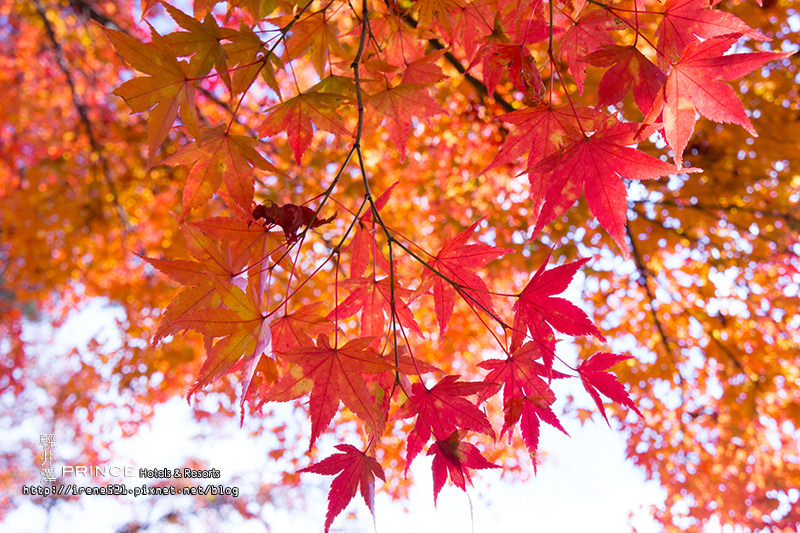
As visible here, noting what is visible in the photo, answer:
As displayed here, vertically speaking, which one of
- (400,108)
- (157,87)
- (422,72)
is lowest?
(157,87)

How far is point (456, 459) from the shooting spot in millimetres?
782

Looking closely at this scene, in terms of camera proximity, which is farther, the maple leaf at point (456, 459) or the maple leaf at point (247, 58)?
the maple leaf at point (247, 58)

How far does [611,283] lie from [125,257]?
469cm

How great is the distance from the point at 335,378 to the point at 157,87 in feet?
2.11

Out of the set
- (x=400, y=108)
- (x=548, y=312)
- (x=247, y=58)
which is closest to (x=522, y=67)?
(x=400, y=108)

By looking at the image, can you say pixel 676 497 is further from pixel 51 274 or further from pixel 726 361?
pixel 51 274

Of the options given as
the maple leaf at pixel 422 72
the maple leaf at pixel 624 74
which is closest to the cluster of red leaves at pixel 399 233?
the maple leaf at pixel 624 74

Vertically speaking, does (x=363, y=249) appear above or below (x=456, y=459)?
above

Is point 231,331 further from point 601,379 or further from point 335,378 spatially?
point 601,379

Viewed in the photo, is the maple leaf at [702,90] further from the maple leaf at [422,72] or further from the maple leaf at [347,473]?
the maple leaf at [347,473]

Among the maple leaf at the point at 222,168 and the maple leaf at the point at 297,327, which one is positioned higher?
the maple leaf at the point at 222,168

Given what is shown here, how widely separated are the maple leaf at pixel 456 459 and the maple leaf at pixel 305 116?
681mm

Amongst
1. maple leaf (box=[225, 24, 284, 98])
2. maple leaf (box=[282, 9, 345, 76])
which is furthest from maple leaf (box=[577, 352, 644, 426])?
maple leaf (box=[282, 9, 345, 76])

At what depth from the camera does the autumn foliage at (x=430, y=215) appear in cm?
79
